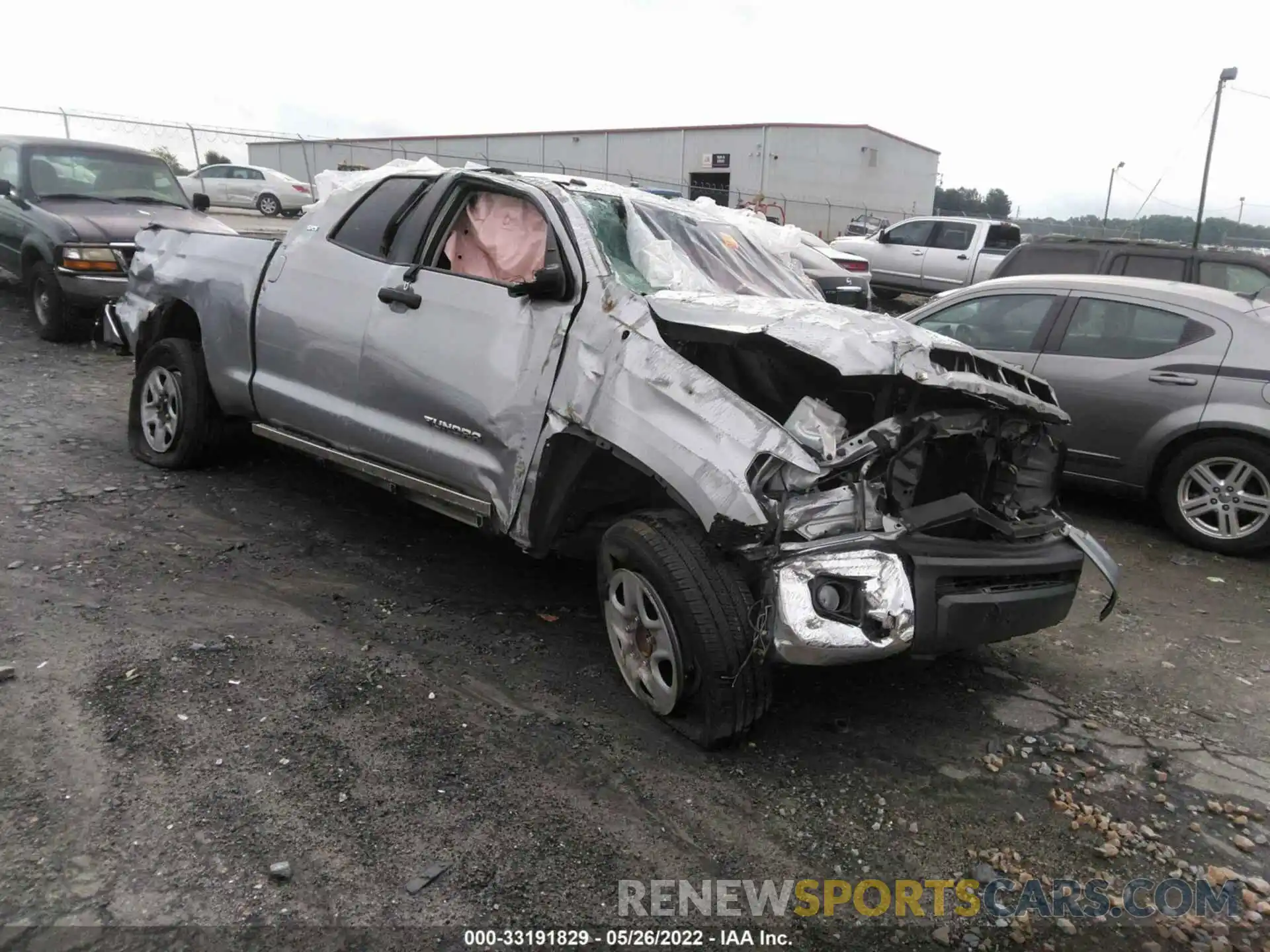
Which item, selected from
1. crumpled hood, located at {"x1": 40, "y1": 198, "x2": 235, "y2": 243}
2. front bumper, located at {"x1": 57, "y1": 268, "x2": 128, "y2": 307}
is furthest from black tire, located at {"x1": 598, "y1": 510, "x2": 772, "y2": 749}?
front bumper, located at {"x1": 57, "y1": 268, "x2": 128, "y2": 307}

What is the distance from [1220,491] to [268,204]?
24.6 meters

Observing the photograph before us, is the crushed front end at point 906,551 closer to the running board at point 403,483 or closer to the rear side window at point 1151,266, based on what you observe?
the running board at point 403,483

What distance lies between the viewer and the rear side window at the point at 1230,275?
8188mm

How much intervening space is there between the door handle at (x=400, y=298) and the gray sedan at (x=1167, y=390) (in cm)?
372

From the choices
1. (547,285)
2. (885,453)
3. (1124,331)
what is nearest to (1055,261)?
(1124,331)

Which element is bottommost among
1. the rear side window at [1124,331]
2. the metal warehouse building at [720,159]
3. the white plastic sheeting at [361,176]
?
the rear side window at [1124,331]

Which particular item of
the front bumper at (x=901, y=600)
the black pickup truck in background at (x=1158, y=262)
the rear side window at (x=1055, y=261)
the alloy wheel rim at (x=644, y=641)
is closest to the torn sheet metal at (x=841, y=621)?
the front bumper at (x=901, y=600)

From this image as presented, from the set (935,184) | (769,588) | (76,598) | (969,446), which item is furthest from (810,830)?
(935,184)

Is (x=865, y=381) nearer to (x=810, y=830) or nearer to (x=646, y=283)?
(x=646, y=283)

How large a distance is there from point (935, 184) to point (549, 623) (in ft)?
147

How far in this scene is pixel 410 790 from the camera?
2.82 metres

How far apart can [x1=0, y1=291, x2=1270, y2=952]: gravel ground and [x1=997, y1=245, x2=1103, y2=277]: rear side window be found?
185 inches

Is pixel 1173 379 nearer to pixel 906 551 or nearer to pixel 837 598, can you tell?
pixel 906 551

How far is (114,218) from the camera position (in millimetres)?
8797
